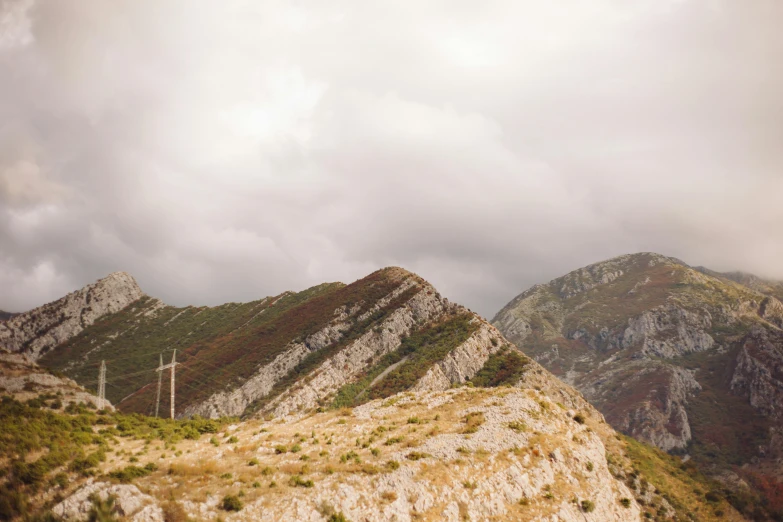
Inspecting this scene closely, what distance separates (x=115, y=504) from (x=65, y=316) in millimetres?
196979

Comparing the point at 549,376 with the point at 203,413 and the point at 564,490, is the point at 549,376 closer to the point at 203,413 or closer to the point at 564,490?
the point at 564,490

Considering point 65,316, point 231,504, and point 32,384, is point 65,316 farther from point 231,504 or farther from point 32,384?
point 231,504

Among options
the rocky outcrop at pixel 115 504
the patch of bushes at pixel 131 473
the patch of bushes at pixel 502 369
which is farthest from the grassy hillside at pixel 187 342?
the rocky outcrop at pixel 115 504

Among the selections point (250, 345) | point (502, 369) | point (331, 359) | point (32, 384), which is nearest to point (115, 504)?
point (32, 384)

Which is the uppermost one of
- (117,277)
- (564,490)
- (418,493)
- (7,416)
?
(117,277)

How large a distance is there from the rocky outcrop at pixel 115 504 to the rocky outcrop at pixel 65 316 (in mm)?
171129

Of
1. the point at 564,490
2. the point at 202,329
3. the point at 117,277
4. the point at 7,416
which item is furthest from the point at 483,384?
the point at 117,277

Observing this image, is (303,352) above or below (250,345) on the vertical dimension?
below

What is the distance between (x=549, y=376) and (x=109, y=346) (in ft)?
549

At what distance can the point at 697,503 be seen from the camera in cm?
5766

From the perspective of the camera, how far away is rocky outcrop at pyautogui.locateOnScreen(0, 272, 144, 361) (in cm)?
15088

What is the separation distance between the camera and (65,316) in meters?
165

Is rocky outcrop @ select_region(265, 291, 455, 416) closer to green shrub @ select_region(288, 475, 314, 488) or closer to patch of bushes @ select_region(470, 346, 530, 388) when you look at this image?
patch of bushes @ select_region(470, 346, 530, 388)

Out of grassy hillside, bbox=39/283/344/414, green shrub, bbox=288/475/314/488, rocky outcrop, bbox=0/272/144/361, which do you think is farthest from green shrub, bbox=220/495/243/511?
rocky outcrop, bbox=0/272/144/361
